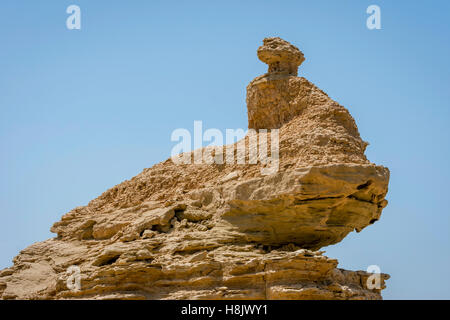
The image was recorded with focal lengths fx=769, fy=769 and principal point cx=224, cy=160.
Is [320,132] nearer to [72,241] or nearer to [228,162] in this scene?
[228,162]

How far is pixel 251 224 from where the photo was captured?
22281 mm

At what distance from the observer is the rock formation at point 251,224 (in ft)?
67.8

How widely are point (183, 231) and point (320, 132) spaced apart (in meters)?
4.96

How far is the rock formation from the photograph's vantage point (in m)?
20.7

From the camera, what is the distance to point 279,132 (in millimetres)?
23875

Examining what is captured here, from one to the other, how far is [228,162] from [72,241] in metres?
5.91

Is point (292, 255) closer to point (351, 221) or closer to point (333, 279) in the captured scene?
point (333, 279)

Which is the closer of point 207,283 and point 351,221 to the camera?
point 207,283

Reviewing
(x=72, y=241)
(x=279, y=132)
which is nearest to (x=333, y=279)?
(x=279, y=132)
